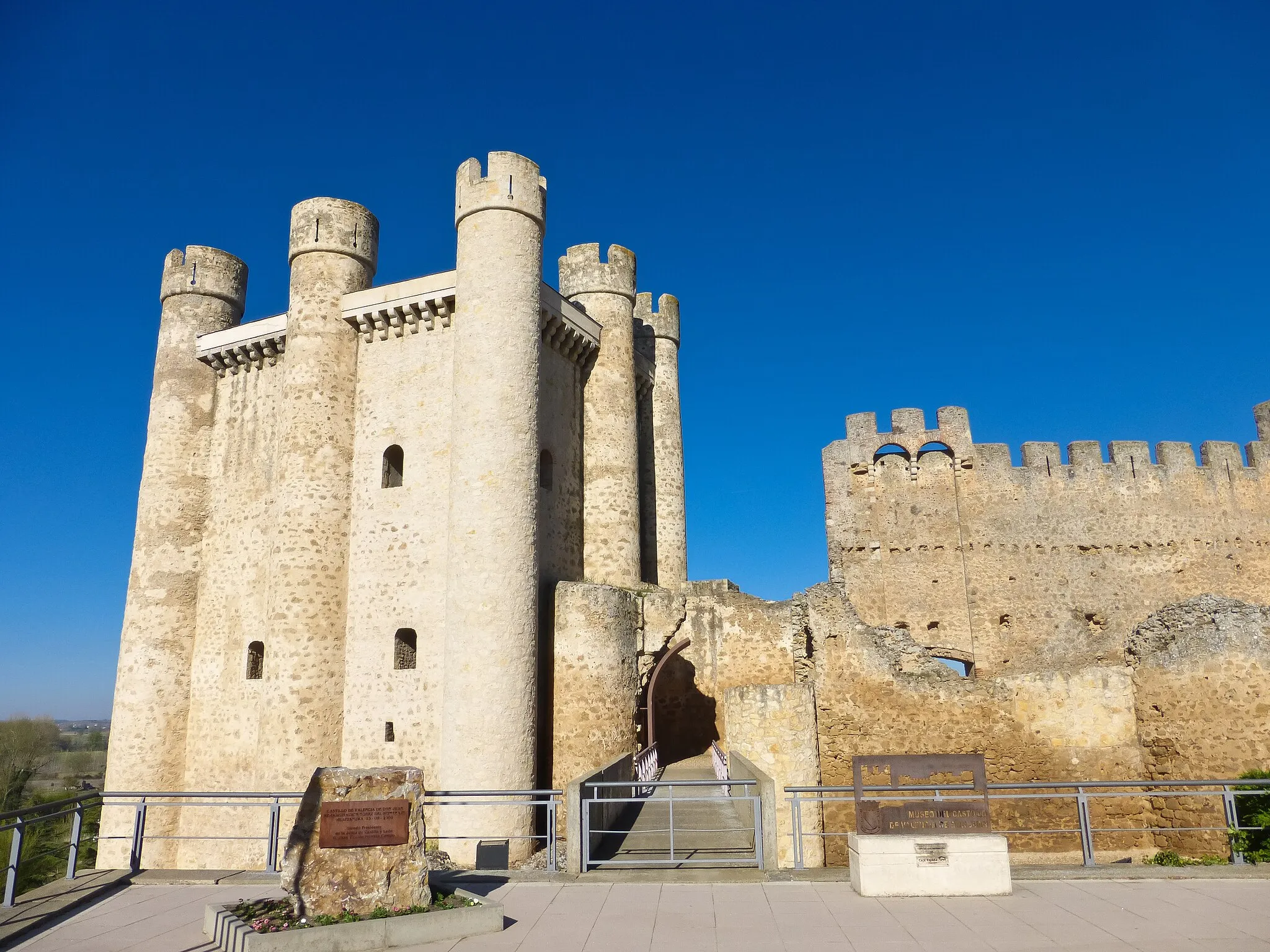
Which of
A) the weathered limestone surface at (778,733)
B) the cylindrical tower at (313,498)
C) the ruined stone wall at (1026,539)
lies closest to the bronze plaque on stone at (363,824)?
the weathered limestone surface at (778,733)

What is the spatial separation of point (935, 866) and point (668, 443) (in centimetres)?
1685

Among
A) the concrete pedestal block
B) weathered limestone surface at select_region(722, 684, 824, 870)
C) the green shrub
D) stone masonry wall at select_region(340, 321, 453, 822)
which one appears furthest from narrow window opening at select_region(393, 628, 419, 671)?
the green shrub

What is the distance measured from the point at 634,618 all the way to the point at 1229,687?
1013 cm

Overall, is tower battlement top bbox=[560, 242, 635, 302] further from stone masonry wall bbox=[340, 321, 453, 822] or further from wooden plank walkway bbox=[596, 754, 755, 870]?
wooden plank walkway bbox=[596, 754, 755, 870]

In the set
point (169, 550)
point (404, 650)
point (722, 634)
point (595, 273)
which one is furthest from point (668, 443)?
point (169, 550)

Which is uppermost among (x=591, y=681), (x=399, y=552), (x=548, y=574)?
(x=399, y=552)

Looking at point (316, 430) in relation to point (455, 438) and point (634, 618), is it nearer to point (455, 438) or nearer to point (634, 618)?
point (455, 438)

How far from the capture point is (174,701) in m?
20.0

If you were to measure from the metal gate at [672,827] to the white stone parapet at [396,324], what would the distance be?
10.0 metres

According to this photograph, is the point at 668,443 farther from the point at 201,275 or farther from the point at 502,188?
the point at 201,275

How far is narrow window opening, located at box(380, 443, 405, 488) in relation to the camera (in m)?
18.8

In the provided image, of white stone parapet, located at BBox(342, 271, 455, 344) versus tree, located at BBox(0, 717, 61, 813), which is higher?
white stone parapet, located at BBox(342, 271, 455, 344)

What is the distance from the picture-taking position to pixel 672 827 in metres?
8.91

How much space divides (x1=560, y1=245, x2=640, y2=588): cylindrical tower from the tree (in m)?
25.9
